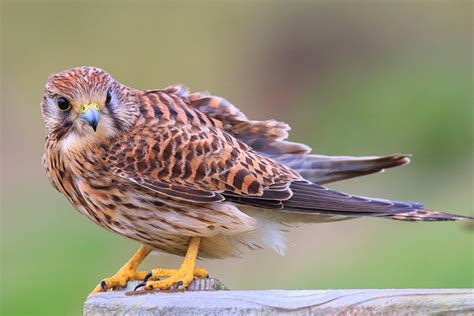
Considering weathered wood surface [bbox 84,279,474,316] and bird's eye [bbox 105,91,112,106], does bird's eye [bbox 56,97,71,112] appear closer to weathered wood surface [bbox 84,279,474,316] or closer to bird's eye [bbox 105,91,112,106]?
bird's eye [bbox 105,91,112,106]

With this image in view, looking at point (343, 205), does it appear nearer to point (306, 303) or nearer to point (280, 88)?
point (306, 303)

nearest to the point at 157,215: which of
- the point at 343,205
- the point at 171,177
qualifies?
the point at 171,177

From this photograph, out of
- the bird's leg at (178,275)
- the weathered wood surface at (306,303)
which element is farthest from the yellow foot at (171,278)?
the weathered wood surface at (306,303)

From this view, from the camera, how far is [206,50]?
47.2ft

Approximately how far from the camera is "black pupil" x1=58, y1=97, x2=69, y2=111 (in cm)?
495

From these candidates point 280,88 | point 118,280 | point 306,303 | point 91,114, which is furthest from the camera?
point 280,88

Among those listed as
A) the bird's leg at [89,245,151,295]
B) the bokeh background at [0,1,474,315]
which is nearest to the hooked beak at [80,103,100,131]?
the bird's leg at [89,245,151,295]

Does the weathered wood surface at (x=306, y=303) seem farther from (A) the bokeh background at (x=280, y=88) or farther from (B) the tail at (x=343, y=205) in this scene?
(A) the bokeh background at (x=280, y=88)

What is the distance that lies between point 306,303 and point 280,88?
40.6 feet

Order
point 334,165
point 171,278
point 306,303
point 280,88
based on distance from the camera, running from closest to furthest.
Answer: point 306,303, point 171,278, point 334,165, point 280,88

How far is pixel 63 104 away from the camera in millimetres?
4973

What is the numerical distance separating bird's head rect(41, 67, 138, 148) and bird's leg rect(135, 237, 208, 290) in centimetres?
71

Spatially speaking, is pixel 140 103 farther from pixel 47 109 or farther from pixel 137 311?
pixel 137 311

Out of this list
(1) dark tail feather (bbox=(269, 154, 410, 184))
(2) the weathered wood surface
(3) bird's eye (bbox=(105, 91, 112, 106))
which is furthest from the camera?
(1) dark tail feather (bbox=(269, 154, 410, 184))
